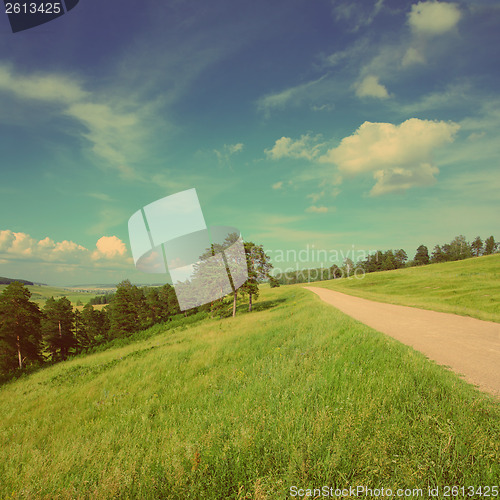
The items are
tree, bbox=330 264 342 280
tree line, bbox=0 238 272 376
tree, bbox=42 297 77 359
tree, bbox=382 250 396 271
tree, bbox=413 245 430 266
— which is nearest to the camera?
tree line, bbox=0 238 272 376

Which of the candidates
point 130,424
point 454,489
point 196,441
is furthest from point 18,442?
point 454,489

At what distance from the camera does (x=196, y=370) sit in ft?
24.9

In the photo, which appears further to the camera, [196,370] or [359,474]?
[196,370]

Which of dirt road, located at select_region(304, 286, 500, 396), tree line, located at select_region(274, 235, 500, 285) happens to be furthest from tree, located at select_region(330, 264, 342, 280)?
dirt road, located at select_region(304, 286, 500, 396)

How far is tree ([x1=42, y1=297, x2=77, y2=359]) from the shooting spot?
36969mm

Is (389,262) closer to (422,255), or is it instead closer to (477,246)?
(422,255)

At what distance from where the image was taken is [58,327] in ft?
124

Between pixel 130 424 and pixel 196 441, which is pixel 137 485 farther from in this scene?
pixel 130 424

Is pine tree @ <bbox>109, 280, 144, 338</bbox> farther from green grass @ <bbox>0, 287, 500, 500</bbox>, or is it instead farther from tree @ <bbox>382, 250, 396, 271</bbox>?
tree @ <bbox>382, 250, 396, 271</bbox>

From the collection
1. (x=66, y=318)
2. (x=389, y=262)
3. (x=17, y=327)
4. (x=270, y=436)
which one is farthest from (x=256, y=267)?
(x=389, y=262)

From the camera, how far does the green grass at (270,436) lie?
277cm

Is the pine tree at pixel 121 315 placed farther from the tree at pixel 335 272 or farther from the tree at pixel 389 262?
the tree at pixel 335 272

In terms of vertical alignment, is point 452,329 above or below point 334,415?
below

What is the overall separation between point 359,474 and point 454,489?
0.97 m
